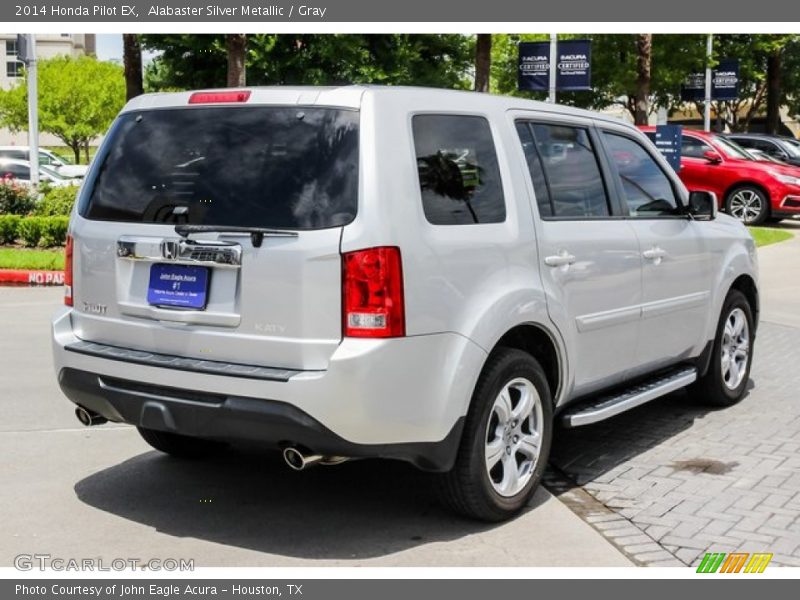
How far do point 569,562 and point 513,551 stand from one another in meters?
0.26

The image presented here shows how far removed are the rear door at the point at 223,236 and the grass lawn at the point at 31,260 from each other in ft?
31.0

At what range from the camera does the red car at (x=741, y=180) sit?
20.7m

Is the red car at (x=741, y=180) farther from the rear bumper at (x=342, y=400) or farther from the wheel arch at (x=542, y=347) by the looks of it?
the rear bumper at (x=342, y=400)

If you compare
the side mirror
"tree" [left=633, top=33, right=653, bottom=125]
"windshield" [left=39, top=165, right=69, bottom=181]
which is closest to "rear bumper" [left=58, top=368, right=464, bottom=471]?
the side mirror

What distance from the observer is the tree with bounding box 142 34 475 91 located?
30.2 m

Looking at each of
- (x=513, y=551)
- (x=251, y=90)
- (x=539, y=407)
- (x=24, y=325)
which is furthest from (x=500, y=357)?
(x=24, y=325)

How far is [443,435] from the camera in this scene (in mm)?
4496

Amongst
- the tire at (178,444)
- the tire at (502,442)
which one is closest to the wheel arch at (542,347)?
the tire at (502,442)

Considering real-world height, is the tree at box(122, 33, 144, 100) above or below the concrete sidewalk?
above

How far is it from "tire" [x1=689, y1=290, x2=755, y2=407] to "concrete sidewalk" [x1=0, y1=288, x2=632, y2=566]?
2214 mm

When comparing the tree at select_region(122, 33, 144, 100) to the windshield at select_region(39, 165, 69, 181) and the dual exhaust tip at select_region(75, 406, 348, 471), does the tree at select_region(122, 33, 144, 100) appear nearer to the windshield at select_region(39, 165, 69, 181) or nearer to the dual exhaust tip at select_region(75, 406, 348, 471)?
the windshield at select_region(39, 165, 69, 181)

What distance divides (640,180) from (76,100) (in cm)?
6753

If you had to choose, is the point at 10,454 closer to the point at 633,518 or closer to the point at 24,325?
the point at 633,518

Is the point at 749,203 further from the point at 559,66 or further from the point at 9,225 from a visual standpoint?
the point at 9,225
